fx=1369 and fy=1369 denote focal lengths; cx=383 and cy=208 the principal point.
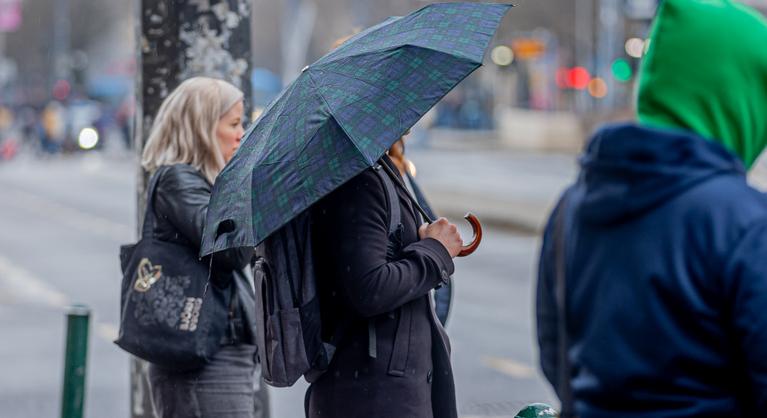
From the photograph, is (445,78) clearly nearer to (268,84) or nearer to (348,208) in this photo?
(348,208)

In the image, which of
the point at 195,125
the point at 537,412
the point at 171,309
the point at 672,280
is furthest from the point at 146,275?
the point at 672,280

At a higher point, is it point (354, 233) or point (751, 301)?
point (354, 233)

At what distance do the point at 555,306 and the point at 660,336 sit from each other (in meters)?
0.36

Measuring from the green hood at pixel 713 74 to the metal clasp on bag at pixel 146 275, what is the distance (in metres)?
2.26

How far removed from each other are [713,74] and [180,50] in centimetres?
352

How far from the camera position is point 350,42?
4.03m

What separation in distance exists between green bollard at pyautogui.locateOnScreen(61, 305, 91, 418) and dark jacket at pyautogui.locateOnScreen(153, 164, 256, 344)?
2.21m

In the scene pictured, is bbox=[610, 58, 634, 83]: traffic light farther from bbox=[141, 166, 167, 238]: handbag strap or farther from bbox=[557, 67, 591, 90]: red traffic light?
bbox=[141, 166, 167, 238]: handbag strap

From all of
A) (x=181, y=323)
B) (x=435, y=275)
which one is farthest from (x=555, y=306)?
(x=181, y=323)

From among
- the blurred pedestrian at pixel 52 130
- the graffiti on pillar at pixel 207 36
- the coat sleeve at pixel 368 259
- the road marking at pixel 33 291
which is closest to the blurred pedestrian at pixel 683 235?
the coat sleeve at pixel 368 259

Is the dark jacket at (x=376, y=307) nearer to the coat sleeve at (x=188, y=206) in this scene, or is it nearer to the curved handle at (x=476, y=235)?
the curved handle at (x=476, y=235)

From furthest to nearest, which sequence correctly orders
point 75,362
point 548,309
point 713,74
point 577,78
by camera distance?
point 577,78 < point 75,362 < point 548,309 < point 713,74

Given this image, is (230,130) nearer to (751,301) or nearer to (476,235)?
(476,235)

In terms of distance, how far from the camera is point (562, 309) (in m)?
2.48
